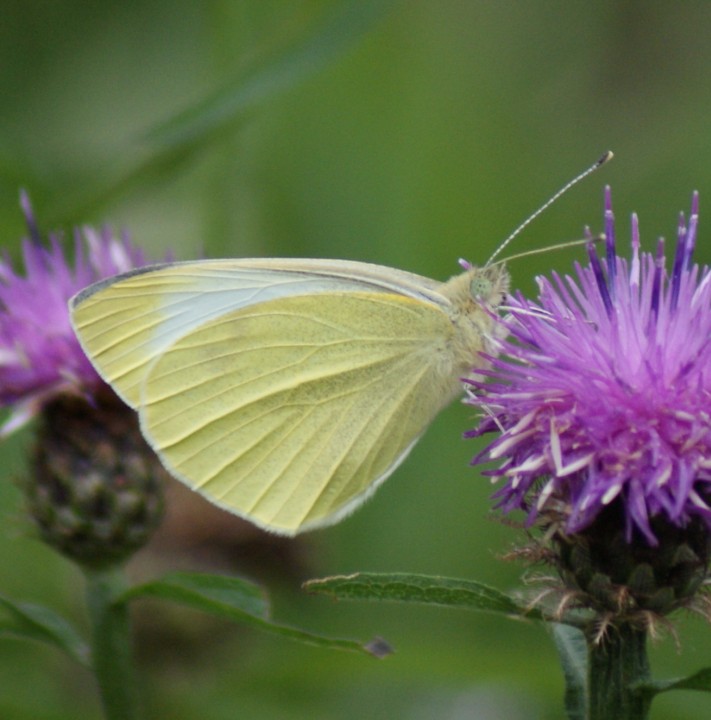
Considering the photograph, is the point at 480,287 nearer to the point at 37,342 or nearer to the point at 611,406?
the point at 611,406

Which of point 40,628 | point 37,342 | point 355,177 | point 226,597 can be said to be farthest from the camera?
point 355,177

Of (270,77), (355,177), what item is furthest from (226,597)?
(355,177)

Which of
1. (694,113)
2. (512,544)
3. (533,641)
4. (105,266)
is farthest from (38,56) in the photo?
(512,544)

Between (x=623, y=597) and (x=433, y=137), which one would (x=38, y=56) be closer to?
(x=433, y=137)

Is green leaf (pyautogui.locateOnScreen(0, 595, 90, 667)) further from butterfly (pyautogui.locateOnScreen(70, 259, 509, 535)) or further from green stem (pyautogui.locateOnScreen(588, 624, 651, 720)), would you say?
green stem (pyautogui.locateOnScreen(588, 624, 651, 720))

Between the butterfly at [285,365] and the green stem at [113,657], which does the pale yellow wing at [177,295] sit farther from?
the green stem at [113,657]

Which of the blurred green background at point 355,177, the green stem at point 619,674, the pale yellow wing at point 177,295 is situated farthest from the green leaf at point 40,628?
the green stem at point 619,674
